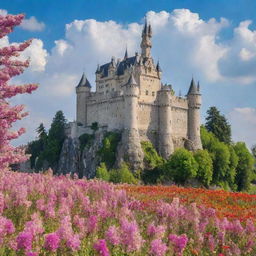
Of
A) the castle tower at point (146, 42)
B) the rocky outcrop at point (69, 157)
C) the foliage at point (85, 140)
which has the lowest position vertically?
the rocky outcrop at point (69, 157)

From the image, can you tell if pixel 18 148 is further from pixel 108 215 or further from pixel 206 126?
pixel 206 126

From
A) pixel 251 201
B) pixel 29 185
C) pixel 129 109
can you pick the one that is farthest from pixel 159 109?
pixel 29 185

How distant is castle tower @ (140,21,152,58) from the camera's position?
77375 mm

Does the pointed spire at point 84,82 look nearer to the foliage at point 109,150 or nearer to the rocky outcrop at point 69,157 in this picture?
the rocky outcrop at point 69,157

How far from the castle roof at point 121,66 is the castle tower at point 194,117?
10541 mm

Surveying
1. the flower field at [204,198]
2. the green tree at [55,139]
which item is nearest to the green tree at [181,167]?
the green tree at [55,139]

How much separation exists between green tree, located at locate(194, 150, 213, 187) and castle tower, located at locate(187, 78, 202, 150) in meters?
4.90

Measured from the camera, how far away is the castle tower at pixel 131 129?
6419cm

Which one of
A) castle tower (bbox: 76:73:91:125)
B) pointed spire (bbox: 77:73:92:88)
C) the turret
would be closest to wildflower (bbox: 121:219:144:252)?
the turret

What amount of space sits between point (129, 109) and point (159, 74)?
11642 millimetres

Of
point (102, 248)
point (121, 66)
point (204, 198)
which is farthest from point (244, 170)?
point (102, 248)

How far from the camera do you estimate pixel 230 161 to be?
7206 cm

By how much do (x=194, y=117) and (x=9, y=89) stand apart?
67.3 m

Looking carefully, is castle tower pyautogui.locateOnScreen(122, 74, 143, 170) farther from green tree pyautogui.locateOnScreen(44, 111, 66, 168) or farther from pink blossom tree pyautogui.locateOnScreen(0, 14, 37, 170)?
pink blossom tree pyautogui.locateOnScreen(0, 14, 37, 170)
